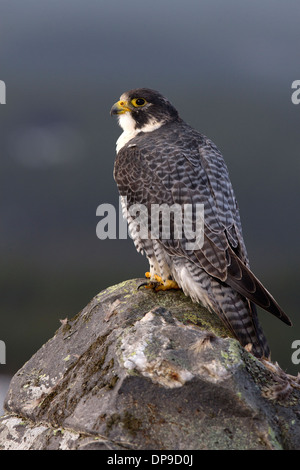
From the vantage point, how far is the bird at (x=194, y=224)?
4027mm

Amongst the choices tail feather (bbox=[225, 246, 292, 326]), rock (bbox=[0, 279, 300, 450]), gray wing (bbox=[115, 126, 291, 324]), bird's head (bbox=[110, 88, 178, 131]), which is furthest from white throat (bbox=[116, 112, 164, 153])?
rock (bbox=[0, 279, 300, 450])

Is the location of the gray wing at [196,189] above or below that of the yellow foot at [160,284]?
above

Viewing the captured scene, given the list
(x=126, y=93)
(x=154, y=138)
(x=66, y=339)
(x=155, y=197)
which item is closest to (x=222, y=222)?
(x=155, y=197)

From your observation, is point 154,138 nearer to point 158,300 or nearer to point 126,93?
point 126,93

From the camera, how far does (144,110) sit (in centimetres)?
539

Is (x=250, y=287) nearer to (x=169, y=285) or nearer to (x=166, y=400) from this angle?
(x=169, y=285)

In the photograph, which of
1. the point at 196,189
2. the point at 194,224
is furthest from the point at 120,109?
the point at 194,224

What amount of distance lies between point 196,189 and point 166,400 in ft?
6.93

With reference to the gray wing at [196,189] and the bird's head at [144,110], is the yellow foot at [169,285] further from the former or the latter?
the bird's head at [144,110]

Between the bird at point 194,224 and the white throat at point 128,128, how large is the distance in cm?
10

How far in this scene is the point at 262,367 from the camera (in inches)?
121

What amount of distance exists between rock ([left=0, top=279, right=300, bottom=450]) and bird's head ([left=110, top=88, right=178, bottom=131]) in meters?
2.57

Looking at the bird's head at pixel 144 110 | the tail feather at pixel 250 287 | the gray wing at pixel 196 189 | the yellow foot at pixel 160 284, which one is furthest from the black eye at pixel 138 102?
the tail feather at pixel 250 287

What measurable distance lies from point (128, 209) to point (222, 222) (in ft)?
2.89
